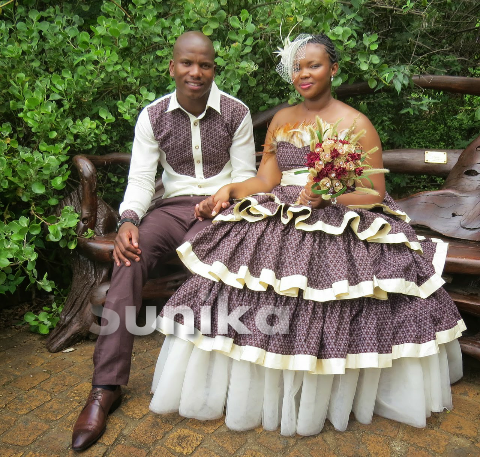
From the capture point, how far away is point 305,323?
237cm

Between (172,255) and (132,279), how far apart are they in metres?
0.47

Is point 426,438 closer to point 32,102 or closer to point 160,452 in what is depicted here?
point 160,452

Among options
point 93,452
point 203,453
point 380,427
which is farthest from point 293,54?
point 93,452

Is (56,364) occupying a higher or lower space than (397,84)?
lower

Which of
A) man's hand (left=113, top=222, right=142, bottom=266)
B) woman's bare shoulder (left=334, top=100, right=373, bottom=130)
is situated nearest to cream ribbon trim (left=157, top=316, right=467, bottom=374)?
man's hand (left=113, top=222, right=142, bottom=266)

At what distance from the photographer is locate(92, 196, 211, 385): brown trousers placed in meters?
2.57

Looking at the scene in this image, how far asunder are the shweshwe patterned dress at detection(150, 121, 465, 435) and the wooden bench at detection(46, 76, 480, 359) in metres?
0.66

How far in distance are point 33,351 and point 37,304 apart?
825mm

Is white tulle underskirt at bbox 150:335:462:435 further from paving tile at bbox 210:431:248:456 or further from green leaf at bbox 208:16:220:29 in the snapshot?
green leaf at bbox 208:16:220:29

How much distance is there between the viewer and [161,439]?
2.46m

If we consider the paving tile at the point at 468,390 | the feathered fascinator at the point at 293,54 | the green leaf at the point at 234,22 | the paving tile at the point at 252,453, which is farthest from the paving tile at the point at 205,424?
the green leaf at the point at 234,22

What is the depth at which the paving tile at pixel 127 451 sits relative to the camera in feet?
7.73

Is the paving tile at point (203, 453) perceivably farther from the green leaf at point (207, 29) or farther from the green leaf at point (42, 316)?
the green leaf at point (207, 29)

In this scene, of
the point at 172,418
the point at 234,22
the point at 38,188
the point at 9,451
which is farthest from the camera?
the point at 234,22
